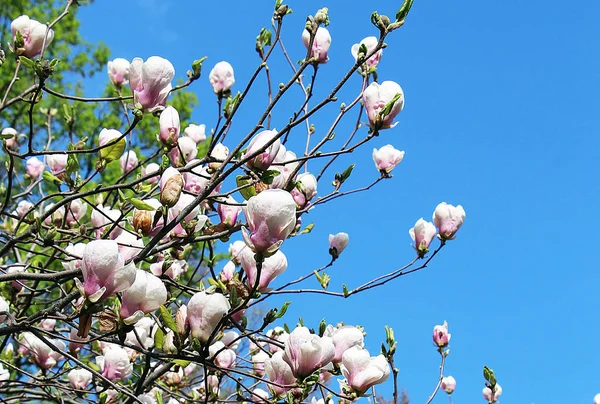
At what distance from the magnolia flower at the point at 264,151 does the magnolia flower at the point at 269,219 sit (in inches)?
13.3

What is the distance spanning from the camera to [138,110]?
5.74 feet

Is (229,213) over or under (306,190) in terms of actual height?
under

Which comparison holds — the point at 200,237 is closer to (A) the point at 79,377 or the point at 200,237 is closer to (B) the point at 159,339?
(B) the point at 159,339

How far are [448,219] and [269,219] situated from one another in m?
1.46

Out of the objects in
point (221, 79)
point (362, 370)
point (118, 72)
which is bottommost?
point (362, 370)

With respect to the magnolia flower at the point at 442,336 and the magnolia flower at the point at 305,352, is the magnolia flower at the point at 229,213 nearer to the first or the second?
the magnolia flower at the point at 305,352

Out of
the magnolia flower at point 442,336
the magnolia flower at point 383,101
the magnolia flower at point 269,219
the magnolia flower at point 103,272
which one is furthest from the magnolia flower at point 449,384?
the magnolia flower at point 103,272

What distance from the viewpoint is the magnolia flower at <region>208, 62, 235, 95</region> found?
253cm

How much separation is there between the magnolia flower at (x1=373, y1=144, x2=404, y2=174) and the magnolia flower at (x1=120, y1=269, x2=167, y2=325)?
1.15 meters

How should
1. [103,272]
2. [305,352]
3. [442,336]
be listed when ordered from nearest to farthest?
[103,272], [305,352], [442,336]

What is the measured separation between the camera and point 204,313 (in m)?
1.47

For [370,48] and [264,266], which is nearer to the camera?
[264,266]

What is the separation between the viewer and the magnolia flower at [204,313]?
1470 mm

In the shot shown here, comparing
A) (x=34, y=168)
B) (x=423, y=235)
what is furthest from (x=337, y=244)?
(x=34, y=168)
